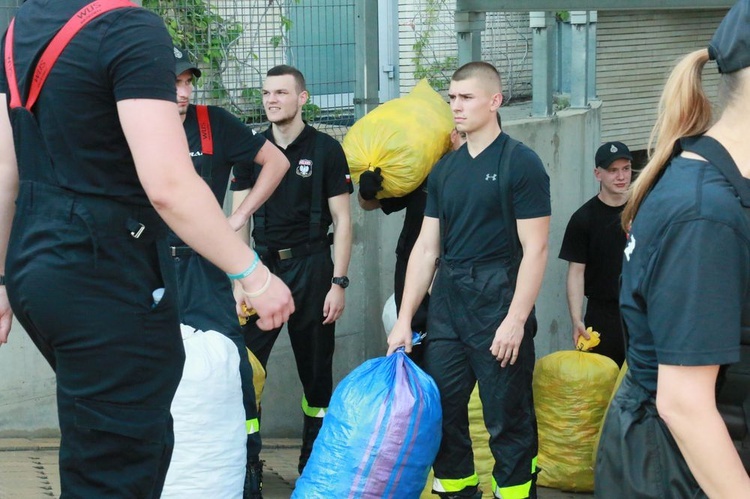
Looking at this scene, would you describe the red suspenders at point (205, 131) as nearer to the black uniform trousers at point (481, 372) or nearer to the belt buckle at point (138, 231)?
the black uniform trousers at point (481, 372)

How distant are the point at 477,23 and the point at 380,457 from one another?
11.8 feet

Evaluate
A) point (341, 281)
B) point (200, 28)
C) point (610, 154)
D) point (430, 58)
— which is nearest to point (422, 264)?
point (341, 281)

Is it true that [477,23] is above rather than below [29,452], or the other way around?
above

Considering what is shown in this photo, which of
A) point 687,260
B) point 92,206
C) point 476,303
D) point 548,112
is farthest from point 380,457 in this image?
point 548,112

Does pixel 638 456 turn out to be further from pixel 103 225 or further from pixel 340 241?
pixel 340 241

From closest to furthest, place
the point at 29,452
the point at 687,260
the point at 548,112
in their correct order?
the point at 687,260, the point at 29,452, the point at 548,112

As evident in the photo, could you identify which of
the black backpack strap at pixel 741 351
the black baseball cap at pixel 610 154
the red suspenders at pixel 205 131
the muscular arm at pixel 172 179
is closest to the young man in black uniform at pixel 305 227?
the red suspenders at pixel 205 131

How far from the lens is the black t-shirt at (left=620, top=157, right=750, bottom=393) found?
1968 millimetres

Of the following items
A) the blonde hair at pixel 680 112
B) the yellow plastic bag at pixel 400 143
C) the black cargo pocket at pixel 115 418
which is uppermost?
the blonde hair at pixel 680 112

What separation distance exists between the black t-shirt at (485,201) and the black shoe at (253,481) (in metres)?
1.33

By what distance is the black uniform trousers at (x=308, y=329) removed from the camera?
230 inches

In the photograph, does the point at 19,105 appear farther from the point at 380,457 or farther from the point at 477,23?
the point at 477,23

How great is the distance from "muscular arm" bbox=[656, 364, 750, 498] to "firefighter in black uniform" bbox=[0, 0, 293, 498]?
1.01m

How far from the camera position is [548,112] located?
8367 mm
